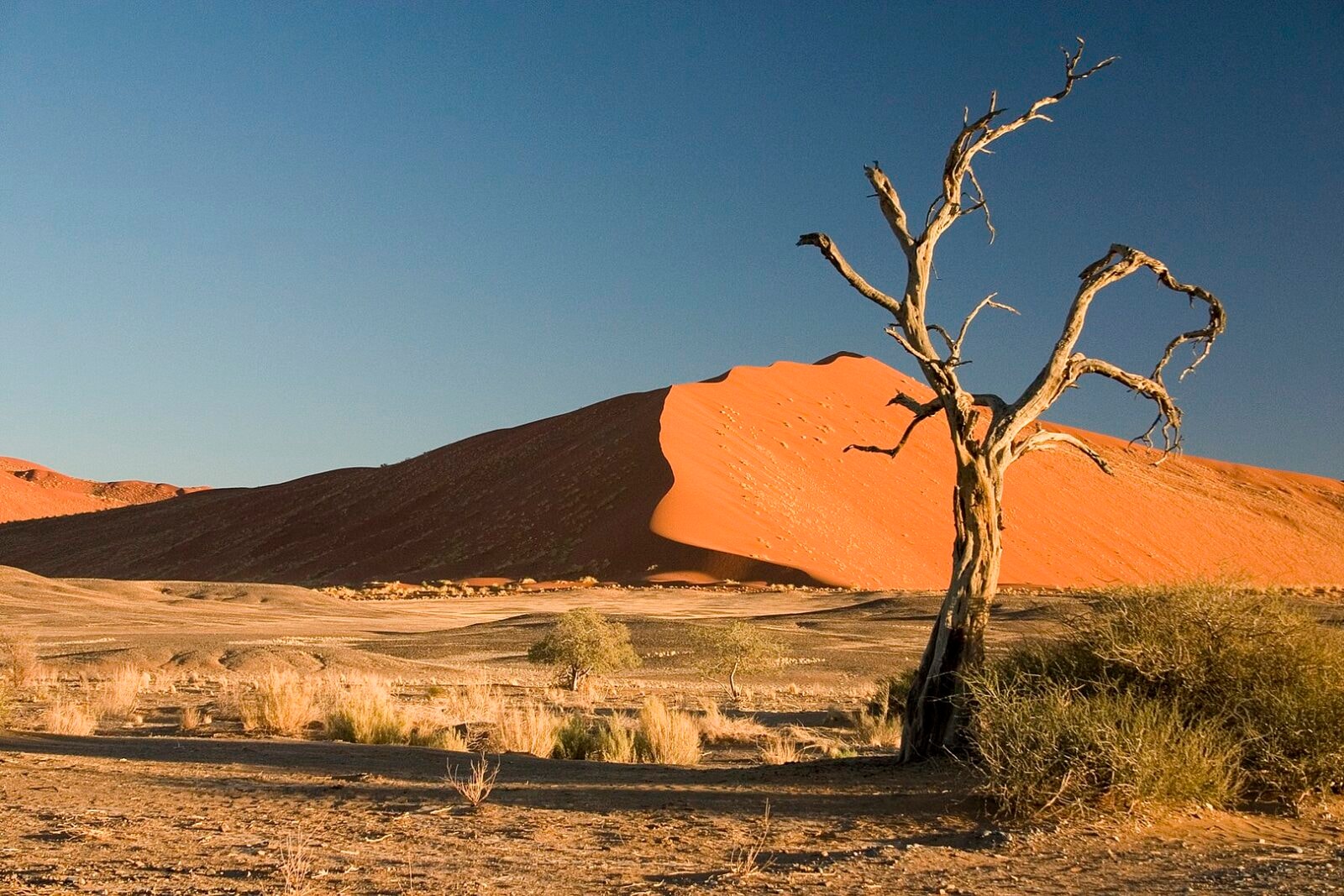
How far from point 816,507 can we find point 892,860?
192ft

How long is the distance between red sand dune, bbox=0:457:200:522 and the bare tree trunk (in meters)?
141

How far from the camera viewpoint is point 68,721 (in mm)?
13734

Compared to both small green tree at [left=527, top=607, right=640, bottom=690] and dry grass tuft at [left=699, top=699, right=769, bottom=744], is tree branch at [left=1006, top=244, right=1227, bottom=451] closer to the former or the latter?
dry grass tuft at [left=699, top=699, right=769, bottom=744]

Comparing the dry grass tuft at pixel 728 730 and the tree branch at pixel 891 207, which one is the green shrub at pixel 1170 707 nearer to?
the tree branch at pixel 891 207

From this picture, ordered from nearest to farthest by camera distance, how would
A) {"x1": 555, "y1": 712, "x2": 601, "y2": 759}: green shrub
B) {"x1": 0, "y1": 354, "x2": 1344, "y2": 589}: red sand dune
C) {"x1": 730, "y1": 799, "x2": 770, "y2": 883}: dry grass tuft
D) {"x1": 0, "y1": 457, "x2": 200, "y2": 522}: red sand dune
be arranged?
{"x1": 730, "y1": 799, "x2": 770, "y2": 883}: dry grass tuft < {"x1": 555, "y1": 712, "x2": 601, "y2": 759}: green shrub < {"x1": 0, "y1": 354, "x2": 1344, "y2": 589}: red sand dune < {"x1": 0, "y1": 457, "x2": 200, "y2": 522}: red sand dune

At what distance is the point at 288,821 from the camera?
27.2 ft

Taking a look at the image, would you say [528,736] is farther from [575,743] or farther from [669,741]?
[669,741]

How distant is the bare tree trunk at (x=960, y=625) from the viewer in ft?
33.1

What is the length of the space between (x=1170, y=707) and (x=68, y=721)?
37.7ft

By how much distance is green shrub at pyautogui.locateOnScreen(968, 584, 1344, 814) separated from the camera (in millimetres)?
7766

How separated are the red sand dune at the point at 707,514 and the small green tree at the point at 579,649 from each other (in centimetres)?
2785

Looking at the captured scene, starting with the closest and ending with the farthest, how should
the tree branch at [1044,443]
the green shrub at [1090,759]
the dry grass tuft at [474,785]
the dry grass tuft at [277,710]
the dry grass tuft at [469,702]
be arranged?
1. the green shrub at [1090,759]
2. the dry grass tuft at [474,785]
3. the tree branch at [1044,443]
4. the dry grass tuft at [277,710]
5. the dry grass tuft at [469,702]

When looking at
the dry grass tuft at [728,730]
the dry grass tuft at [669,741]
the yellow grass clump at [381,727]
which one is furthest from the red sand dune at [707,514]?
the dry grass tuft at [669,741]

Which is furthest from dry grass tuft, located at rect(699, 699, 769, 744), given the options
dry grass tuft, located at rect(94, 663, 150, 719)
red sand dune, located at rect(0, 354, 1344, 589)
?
red sand dune, located at rect(0, 354, 1344, 589)
